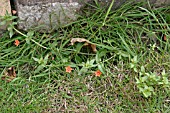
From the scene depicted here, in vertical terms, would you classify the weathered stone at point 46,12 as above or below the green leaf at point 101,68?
above

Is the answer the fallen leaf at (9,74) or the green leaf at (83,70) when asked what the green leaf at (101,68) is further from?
the fallen leaf at (9,74)

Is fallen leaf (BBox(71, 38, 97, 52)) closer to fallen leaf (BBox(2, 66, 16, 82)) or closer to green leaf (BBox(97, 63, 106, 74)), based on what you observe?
green leaf (BBox(97, 63, 106, 74))

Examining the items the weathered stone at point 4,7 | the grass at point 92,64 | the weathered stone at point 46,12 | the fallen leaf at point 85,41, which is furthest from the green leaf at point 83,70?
the weathered stone at point 4,7

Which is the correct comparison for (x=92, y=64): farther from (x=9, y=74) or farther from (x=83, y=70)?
(x=9, y=74)

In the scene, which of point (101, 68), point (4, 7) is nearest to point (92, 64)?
point (101, 68)

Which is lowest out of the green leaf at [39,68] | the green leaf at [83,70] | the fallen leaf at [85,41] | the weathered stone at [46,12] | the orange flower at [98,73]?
the orange flower at [98,73]

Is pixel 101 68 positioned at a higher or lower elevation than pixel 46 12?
lower
